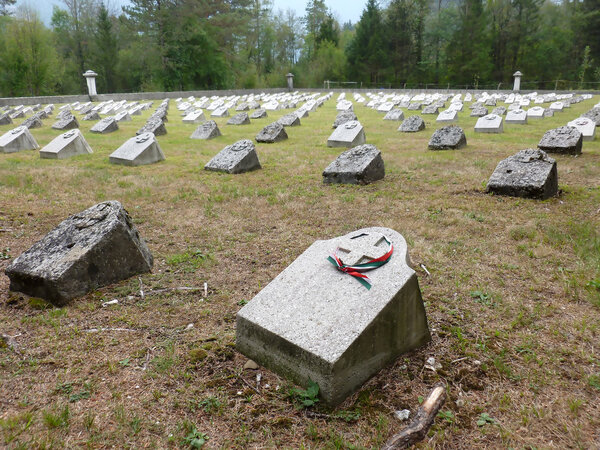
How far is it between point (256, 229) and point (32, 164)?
5966 millimetres

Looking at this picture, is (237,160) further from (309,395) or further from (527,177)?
(309,395)

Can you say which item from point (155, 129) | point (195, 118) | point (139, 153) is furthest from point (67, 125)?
point (139, 153)

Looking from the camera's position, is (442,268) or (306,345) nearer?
(306,345)

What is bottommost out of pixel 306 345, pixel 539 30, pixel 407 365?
pixel 407 365

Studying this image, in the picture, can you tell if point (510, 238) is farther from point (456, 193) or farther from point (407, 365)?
point (407, 365)

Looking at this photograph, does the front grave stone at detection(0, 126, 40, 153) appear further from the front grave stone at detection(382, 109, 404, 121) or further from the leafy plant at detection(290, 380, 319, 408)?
the front grave stone at detection(382, 109, 404, 121)

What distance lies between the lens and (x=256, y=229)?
482 centimetres

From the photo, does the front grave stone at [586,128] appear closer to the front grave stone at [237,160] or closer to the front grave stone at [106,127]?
the front grave stone at [237,160]

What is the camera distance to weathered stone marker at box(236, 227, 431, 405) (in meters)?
2.16

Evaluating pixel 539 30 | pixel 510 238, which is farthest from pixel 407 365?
pixel 539 30

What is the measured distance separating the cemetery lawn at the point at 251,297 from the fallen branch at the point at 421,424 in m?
0.06

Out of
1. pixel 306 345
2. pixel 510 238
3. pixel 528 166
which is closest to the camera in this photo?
pixel 306 345

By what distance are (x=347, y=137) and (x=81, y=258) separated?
7424 millimetres

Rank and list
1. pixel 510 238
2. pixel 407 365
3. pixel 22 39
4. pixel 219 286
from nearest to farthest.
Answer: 1. pixel 407 365
2. pixel 219 286
3. pixel 510 238
4. pixel 22 39
